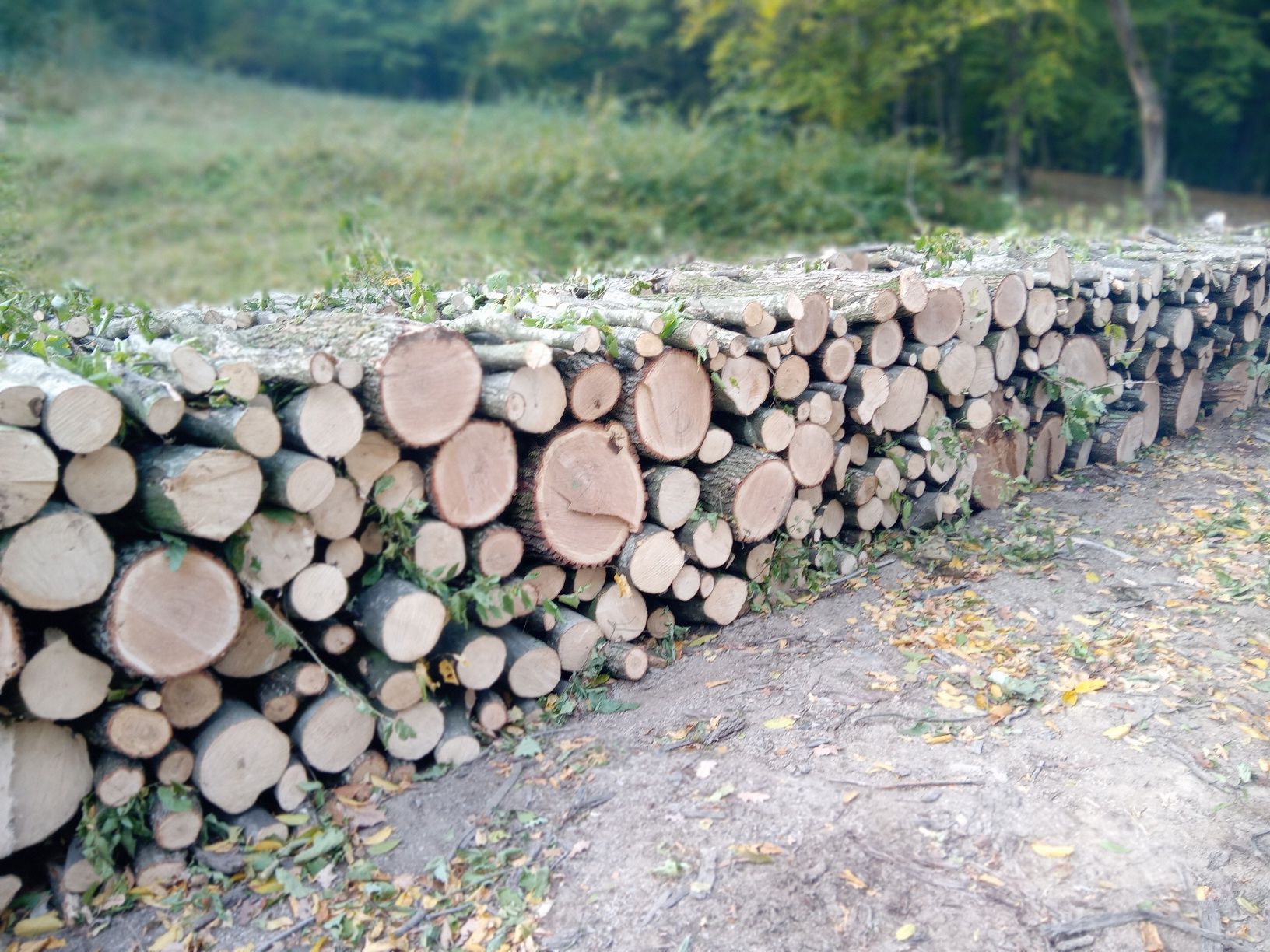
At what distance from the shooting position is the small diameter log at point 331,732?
312 centimetres

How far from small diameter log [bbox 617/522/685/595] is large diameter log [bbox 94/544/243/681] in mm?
1421

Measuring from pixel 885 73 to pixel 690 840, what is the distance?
49.6 feet

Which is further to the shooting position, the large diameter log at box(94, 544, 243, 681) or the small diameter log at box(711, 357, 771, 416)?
the small diameter log at box(711, 357, 771, 416)

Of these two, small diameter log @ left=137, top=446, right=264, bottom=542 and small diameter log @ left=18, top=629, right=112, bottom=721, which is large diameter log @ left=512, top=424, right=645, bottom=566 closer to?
small diameter log @ left=137, top=446, right=264, bottom=542

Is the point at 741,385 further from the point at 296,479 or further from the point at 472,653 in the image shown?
the point at 296,479

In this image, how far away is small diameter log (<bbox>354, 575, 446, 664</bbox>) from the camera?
3117 mm

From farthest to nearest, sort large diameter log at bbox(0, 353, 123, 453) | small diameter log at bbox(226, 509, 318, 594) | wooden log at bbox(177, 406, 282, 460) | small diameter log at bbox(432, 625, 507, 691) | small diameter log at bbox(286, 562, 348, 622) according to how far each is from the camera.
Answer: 1. small diameter log at bbox(432, 625, 507, 691)
2. small diameter log at bbox(286, 562, 348, 622)
3. small diameter log at bbox(226, 509, 318, 594)
4. wooden log at bbox(177, 406, 282, 460)
5. large diameter log at bbox(0, 353, 123, 453)

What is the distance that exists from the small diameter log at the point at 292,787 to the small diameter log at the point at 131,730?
41 centimetres

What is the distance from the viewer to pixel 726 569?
4.08 metres

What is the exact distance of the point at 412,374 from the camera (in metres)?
3.07

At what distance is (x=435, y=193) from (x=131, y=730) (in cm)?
1310

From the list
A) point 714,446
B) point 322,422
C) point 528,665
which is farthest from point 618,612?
point 322,422

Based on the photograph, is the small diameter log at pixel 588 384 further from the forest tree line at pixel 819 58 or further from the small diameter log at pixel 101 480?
the forest tree line at pixel 819 58

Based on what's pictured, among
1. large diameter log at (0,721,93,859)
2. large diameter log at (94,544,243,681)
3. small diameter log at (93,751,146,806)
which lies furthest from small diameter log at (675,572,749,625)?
large diameter log at (0,721,93,859)
